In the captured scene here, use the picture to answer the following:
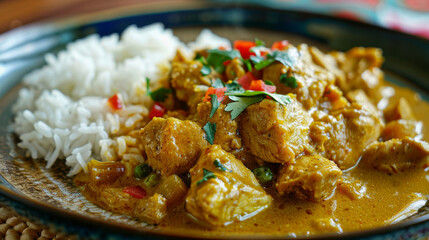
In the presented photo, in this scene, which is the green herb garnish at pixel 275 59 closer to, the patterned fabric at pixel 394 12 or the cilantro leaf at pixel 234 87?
the cilantro leaf at pixel 234 87

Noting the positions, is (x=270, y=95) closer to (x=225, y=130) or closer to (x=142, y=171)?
(x=225, y=130)

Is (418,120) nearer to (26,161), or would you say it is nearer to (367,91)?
(367,91)

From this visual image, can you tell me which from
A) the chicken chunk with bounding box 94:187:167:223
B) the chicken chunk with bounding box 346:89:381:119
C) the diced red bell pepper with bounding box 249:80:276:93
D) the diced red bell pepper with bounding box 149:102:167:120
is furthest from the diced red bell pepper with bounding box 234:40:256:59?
the chicken chunk with bounding box 94:187:167:223

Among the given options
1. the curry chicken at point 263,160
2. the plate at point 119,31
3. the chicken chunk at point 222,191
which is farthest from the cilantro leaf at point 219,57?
the plate at point 119,31

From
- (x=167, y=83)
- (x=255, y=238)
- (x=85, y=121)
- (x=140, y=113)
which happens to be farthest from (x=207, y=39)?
(x=255, y=238)

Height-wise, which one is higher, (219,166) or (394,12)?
(394,12)

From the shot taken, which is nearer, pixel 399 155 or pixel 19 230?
pixel 19 230

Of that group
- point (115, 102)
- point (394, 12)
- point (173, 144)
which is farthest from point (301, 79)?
point (394, 12)
